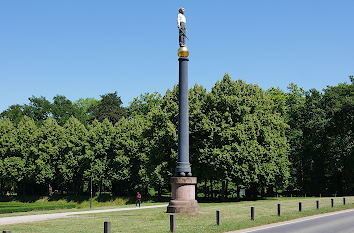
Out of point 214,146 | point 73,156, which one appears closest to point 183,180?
point 214,146

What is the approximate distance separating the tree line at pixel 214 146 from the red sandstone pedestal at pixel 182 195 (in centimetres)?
1947

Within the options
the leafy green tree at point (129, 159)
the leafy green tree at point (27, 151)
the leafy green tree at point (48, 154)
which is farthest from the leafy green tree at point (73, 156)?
the leafy green tree at point (129, 159)

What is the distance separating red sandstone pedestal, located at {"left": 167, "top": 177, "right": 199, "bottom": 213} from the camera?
84.1 feet

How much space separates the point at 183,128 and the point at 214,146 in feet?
67.1

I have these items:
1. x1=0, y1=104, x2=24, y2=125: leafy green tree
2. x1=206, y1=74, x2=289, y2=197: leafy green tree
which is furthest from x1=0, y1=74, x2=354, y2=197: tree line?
x1=0, y1=104, x2=24, y2=125: leafy green tree

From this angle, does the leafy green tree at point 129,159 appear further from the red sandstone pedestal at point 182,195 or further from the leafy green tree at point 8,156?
the red sandstone pedestal at point 182,195

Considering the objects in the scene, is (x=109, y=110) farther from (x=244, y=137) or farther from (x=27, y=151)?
(x=244, y=137)

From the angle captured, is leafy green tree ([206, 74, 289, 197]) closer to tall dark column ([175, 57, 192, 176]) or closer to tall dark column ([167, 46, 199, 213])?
tall dark column ([175, 57, 192, 176])

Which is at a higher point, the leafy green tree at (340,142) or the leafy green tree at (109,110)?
the leafy green tree at (109,110)

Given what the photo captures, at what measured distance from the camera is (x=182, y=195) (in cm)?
2591

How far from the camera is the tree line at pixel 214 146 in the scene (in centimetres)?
4744

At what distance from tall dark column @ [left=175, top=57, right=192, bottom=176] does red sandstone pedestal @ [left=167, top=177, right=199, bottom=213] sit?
481 millimetres

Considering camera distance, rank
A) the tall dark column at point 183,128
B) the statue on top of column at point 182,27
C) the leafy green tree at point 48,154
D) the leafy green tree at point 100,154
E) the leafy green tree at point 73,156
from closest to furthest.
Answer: the tall dark column at point 183,128 → the statue on top of column at point 182,27 → the leafy green tree at point 100,154 → the leafy green tree at point 73,156 → the leafy green tree at point 48,154

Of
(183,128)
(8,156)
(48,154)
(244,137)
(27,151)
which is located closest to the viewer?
(183,128)
